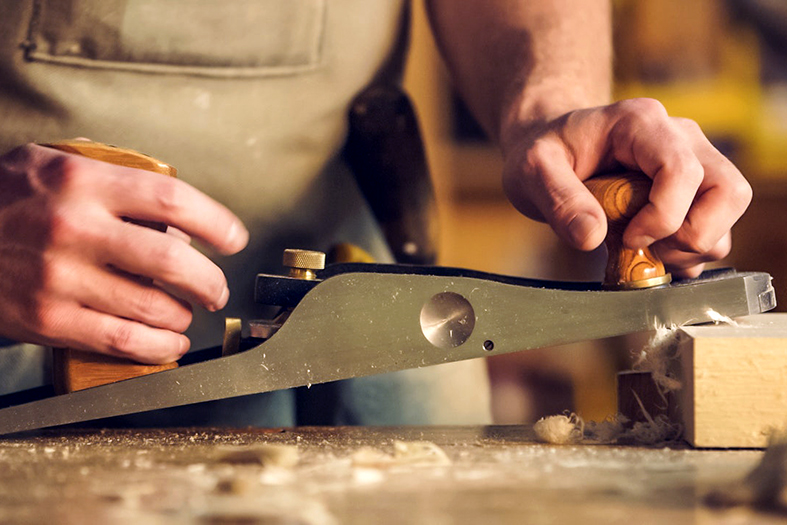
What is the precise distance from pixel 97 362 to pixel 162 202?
0.17m

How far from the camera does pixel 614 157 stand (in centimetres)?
90

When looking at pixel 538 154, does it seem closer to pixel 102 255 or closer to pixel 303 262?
pixel 303 262

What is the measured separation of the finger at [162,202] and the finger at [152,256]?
0.7 inches

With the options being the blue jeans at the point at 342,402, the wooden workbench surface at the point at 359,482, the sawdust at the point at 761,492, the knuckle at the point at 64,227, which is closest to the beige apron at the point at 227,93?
the blue jeans at the point at 342,402

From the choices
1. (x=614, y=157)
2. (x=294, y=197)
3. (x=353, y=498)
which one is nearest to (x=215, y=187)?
(x=294, y=197)

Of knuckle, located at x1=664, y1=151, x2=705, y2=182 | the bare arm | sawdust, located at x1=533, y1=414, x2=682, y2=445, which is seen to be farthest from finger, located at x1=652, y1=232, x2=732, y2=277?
sawdust, located at x1=533, y1=414, x2=682, y2=445

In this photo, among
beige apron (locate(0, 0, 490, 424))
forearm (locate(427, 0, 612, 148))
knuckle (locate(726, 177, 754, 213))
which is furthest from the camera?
forearm (locate(427, 0, 612, 148))

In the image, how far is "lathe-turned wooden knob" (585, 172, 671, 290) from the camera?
0.80m

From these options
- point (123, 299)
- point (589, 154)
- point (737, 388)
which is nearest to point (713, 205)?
point (589, 154)

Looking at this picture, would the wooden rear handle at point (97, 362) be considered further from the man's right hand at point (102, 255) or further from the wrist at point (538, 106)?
the wrist at point (538, 106)

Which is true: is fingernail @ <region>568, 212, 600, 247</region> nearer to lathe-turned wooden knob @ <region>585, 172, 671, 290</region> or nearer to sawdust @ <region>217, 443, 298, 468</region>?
lathe-turned wooden knob @ <region>585, 172, 671, 290</region>

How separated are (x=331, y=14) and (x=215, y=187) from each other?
12.6 inches

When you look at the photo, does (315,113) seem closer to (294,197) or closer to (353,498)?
(294,197)

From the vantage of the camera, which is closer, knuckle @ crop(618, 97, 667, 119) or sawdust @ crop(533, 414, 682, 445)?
sawdust @ crop(533, 414, 682, 445)
